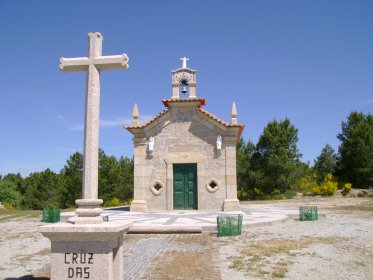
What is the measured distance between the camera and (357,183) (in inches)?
1489

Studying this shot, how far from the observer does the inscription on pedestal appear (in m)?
4.43

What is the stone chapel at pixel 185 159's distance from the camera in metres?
17.1

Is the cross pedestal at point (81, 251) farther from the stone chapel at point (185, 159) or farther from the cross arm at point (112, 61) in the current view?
the stone chapel at point (185, 159)

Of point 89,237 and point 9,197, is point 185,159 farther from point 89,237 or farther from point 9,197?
point 9,197

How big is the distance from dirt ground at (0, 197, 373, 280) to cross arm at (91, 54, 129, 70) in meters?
3.83

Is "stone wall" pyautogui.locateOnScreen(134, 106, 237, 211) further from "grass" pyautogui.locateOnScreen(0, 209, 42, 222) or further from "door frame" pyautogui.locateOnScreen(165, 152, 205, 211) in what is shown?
"grass" pyautogui.locateOnScreen(0, 209, 42, 222)

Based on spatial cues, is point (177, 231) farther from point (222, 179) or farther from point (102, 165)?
point (102, 165)

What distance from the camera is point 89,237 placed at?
4.40 meters

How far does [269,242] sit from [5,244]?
7110 mm

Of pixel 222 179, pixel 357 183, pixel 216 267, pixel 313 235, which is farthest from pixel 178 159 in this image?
pixel 357 183

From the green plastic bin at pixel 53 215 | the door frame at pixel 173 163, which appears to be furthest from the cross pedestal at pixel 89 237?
the door frame at pixel 173 163

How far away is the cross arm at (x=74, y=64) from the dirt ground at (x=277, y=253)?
369cm

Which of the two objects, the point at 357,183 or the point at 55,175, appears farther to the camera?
the point at 55,175

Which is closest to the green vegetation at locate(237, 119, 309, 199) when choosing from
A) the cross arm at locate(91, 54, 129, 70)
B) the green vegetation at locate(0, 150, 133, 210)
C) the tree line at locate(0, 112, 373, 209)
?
the tree line at locate(0, 112, 373, 209)
